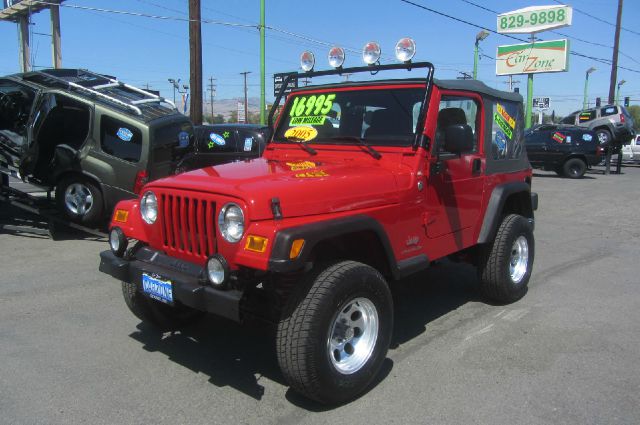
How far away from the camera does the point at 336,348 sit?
3299 millimetres

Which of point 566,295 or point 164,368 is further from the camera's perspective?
point 566,295

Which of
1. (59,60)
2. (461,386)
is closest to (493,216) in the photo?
(461,386)

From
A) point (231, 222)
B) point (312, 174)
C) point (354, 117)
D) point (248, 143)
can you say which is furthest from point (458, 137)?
point (248, 143)

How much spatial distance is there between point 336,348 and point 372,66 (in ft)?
7.92

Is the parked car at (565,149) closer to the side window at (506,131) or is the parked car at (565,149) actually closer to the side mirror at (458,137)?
the side window at (506,131)

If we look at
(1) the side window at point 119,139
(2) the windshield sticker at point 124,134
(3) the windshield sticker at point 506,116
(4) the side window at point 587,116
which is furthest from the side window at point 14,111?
(4) the side window at point 587,116

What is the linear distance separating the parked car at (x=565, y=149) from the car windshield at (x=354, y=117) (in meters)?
15.9

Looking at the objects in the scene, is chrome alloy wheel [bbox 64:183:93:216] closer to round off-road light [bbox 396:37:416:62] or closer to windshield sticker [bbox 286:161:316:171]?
windshield sticker [bbox 286:161:316:171]

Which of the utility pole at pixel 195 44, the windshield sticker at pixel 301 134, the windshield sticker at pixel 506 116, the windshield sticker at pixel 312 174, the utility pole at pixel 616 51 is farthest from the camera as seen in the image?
the utility pole at pixel 616 51

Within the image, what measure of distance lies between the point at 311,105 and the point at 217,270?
2.19 m

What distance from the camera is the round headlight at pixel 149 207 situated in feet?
11.8

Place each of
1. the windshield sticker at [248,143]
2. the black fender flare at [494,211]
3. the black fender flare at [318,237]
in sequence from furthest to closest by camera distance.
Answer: the windshield sticker at [248,143] < the black fender flare at [494,211] < the black fender flare at [318,237]

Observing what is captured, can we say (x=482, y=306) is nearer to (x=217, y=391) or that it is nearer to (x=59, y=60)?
(x=217, y=391)

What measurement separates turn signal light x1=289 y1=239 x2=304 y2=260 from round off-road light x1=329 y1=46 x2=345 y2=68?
89.3 inches
